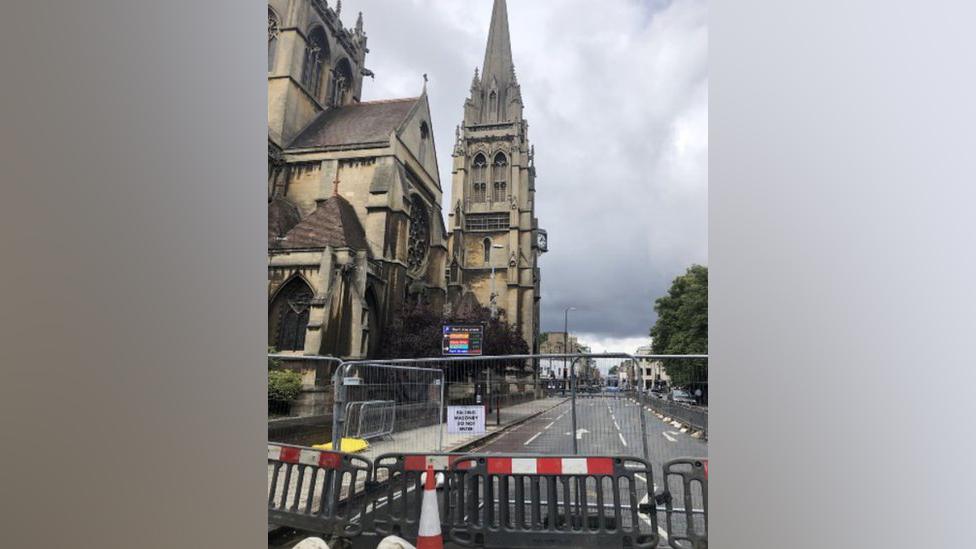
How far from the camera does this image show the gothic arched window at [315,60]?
28078 millimetres

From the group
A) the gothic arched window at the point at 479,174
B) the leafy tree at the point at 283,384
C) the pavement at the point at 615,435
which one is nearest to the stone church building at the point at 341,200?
the leafy tree at the point at 283,384

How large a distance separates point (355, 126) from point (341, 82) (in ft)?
18.1

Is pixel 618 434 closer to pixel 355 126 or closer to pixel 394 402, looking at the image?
pixel 394 402

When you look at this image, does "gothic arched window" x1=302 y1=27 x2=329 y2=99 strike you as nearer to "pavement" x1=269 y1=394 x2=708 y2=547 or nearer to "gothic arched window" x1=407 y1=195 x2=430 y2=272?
"gothic arched window" x1=407 y1=195 x2=430 y2=272

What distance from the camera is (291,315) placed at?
20.9m

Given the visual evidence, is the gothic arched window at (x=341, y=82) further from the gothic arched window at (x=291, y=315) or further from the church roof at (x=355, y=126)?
the gothic arched window at (x=291, y=315)

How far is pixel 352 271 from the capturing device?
21.5 metres

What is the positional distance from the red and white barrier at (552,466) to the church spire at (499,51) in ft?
153
